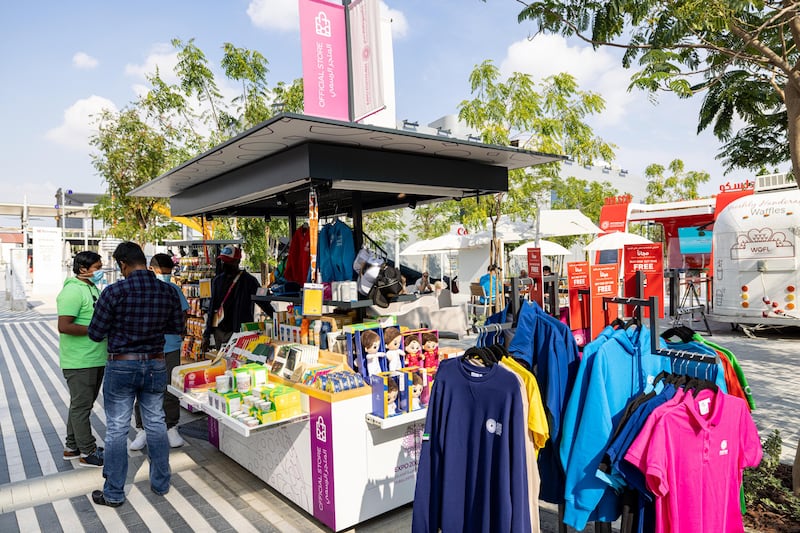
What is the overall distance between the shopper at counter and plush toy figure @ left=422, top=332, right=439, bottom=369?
1897 mm

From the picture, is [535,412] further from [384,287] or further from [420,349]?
[384,287]

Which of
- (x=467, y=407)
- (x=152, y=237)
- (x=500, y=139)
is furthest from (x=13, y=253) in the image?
(x=467, y=407)

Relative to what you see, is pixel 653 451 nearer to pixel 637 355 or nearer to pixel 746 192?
pixel 637 355

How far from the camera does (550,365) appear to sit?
236cm

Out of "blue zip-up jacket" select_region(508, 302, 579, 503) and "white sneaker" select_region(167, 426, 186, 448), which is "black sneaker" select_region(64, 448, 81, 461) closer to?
"white sneaker" select_region(167, 426, 186, 448)

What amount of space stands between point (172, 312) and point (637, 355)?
3.20m

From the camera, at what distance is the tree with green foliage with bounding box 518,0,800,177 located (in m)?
3.06

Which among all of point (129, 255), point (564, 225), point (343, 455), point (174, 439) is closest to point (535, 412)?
point (343, 455)

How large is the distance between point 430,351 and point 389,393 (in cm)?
62

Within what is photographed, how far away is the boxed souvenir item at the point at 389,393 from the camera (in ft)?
10.4

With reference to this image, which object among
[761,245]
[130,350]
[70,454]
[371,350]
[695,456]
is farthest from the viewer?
[761,245]

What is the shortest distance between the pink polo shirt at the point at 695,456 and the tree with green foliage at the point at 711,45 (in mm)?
2019

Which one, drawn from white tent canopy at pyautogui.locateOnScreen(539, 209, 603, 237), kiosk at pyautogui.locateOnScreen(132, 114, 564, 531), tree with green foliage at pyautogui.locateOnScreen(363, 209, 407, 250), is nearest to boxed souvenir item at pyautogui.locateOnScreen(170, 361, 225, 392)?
kiosk at pyautogui.locateOnScreen(132, 114, 564, 531)

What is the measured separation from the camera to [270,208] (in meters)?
6.75
